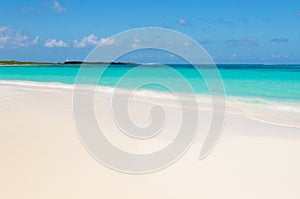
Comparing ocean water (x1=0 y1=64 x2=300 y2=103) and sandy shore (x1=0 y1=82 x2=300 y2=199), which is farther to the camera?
ocean water (x1=0 y1=64 x2=300 y2=103)

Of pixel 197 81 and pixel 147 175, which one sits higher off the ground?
pixel 197 81

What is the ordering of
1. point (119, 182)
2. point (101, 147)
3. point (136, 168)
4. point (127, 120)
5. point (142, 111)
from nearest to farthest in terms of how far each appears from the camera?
point (119, 182) → point (136, 168) → point (101, 147) → point (127, 120) → point (142, 111)

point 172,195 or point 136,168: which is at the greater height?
point 136,168

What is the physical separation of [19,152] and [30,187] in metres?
1.31

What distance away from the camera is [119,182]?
4.11 m

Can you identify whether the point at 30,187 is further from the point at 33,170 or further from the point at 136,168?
the point at 136,168

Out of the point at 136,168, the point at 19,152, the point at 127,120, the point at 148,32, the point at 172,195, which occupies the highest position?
the point at 148,32

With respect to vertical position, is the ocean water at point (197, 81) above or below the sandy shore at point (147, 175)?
above

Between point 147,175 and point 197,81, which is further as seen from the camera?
point 197,81

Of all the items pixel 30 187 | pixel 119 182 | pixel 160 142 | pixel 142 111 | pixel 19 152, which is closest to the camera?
pixel 30 187

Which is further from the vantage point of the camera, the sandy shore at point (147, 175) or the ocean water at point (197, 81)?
the ocean water at point (197, 81)

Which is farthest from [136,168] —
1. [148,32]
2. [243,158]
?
[148,32]

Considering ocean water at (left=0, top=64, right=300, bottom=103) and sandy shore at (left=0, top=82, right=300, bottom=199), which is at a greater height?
ocean water at (left=0, top=64, right=300, bottom=103)

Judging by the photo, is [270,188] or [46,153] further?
[46,153]
